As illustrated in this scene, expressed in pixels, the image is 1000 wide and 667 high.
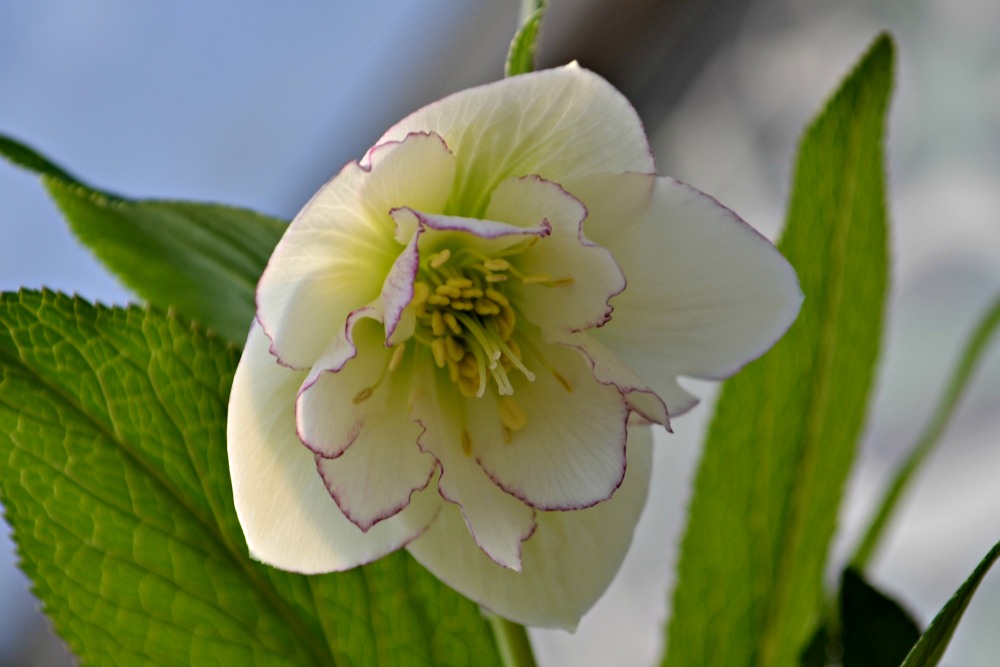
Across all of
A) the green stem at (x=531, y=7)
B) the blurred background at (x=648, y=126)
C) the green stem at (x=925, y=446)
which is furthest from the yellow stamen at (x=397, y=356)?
the blurred background at (x=648, y=126)

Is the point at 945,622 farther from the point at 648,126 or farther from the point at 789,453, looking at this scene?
the point at 648,126

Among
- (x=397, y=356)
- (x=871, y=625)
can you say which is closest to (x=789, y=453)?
(x=871, y=625)

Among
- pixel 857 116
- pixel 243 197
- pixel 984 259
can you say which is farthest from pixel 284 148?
pixel 857 116

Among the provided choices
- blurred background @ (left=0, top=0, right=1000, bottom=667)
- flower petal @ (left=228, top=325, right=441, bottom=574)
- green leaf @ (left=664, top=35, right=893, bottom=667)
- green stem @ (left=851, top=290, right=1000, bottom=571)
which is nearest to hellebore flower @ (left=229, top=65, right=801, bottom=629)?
flower petal @ (left=228, top=325, right=441, bottom=574)

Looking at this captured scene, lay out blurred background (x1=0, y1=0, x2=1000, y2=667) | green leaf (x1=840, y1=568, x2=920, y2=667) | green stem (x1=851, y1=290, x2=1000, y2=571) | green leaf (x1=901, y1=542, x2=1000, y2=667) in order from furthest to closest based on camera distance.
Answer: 1. blurred background (x1=0, y1=0, x2=1000, y2=667)
2. green stem (x1=851, y1=290, x2=1000, y2=571)
3. green leaf (x1=840, y1=568, x2=920, y2=667)
4. green leaf (x1=901, y1=542, x2=1000, y2=667)

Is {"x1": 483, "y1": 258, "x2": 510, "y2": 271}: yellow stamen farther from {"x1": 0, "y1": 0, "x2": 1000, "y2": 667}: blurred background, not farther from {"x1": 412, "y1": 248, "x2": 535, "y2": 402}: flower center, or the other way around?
{"x1": 0, "y1": 0, "x2": 1000, "y2": 667}: blurred background

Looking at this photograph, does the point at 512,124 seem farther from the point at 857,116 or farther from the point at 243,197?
the point at 243,197
